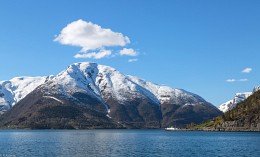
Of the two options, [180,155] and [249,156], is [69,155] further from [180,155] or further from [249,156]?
[249,156]

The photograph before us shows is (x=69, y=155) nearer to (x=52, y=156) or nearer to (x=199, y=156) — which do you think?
(x=52, y=156)

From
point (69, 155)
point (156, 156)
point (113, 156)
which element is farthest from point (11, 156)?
point (156, 156)

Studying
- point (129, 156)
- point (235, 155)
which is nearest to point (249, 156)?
point (235, 155)

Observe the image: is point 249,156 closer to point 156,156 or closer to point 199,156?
point 199,156

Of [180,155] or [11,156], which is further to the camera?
[180,155]

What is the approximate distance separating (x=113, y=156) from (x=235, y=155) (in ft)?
132

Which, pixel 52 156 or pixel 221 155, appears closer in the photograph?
pixel 52 156

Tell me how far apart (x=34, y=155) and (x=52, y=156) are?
6751 mm

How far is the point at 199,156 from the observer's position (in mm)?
133500

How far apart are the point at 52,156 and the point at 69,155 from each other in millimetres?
5359

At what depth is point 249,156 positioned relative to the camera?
132m

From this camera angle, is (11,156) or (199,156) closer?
(11,156)

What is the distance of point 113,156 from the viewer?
129 m

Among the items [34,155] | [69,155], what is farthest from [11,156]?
[69,155]
